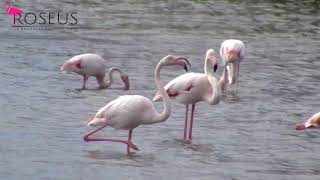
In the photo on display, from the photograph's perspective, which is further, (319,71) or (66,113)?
(319,71)

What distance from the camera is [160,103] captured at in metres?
13.3

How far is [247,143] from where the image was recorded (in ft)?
36.1

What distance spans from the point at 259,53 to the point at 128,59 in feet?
8.37

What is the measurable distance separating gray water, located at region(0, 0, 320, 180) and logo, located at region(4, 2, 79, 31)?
266mm

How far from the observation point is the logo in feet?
68.0

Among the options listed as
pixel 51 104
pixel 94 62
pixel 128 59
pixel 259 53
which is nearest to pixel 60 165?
pixel 51 104

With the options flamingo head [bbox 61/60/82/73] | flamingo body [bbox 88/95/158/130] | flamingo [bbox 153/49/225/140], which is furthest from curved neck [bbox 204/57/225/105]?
flamingo head [bbox 61/60/82/73]

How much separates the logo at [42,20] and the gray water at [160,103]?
10.5 inches

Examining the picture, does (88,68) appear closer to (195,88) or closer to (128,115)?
(195,88)

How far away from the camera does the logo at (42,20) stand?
20.7m

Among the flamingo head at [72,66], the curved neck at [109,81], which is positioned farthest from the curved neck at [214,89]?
the flamingo head at [72,66]

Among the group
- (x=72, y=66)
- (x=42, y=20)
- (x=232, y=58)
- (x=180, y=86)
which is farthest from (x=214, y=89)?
(x=42, y=20)

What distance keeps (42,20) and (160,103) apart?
29.1 ft

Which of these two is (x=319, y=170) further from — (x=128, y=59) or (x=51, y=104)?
(x=128, y=59)
